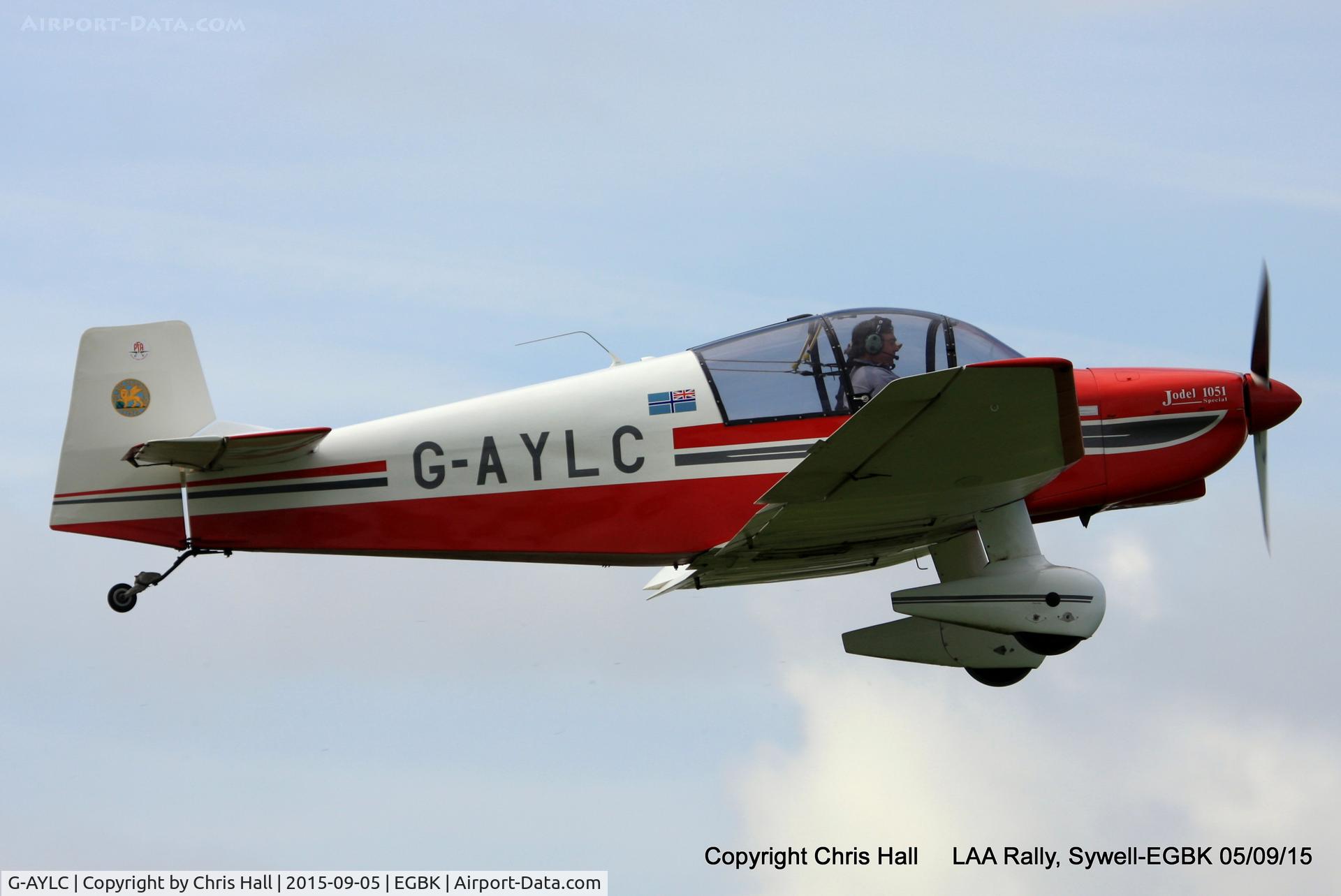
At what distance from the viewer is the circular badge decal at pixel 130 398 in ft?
30.6

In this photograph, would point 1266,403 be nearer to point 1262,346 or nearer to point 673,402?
point 1262,346

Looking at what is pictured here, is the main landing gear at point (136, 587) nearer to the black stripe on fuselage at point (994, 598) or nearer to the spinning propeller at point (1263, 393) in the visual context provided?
the black stripe on fuselage at point (994, 598)

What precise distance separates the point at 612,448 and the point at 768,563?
1592 millimetres

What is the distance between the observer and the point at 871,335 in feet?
30.1

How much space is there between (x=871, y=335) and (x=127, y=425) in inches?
209

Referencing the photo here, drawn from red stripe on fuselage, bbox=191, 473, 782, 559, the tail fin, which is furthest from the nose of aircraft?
the tail fin

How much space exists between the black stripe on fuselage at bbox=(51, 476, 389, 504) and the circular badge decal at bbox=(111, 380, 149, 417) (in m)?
0.62

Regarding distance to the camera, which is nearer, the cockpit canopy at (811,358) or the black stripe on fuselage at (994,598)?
the black stripe on fuselage at (994,598)

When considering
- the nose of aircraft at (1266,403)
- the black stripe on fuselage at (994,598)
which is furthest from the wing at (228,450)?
the nose of aircraft at (1266,403)

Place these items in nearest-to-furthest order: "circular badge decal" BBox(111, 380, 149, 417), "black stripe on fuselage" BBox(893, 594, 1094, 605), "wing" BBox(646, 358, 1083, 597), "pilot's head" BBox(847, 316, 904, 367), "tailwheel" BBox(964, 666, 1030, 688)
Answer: "wing" BBox(646, 358, 1083, 597) < "black stripe on fuselage" BBox(893, 594, 1094, 605) < "pilot's head" BBox(847, 316, 904, 367) < "circular badge decal" BBox(111, 380, 149, 417) < "tailwheel" BBox(964, 666, 1030, 688)

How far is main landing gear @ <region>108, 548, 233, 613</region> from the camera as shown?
9055mm

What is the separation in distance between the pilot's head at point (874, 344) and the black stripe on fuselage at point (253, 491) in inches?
134

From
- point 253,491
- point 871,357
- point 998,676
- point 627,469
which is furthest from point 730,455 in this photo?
point 253,491

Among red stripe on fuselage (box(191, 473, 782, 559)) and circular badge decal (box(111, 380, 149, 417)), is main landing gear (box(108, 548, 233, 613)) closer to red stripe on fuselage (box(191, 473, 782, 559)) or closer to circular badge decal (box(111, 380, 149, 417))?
red stripe on fuselage (box(191, 473, 782, 559))
